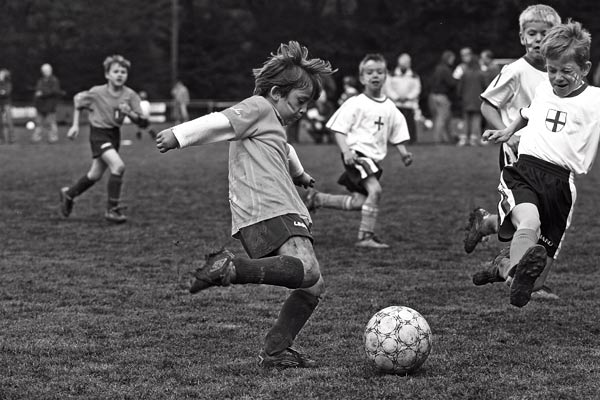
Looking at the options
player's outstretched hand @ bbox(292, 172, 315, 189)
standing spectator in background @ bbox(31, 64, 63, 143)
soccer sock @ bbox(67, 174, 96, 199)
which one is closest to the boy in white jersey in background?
player's outstretched hand @ bbox(292, 172, 315, 189)

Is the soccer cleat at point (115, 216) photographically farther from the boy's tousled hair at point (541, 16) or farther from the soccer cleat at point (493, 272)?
the soccer cleat at point (493, 272)

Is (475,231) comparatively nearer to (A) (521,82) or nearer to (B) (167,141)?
(A) (521,82)

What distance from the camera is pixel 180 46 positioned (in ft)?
153

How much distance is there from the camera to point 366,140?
921cm

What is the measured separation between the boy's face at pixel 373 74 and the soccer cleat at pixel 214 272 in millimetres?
4919

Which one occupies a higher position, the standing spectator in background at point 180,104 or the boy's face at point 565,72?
the boy's face at point 565,72

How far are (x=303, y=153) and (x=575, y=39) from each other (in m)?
15.9

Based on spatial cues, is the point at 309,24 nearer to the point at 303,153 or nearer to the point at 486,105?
the point at 303,153

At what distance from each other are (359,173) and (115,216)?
2915 mm

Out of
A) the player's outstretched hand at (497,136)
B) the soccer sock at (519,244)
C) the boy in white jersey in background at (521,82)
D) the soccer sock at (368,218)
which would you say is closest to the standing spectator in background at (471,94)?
the soccer sock at (368,218)

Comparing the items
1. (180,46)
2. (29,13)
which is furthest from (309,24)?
(29,13)

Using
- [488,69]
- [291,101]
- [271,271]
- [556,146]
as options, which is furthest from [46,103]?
[271,271]

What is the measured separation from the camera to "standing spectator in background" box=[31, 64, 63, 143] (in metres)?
24.7

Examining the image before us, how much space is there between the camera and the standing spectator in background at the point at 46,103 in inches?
973
